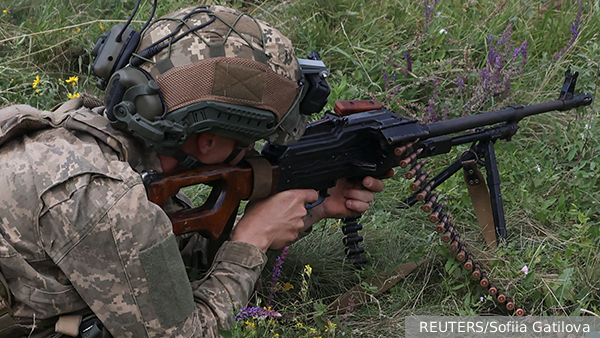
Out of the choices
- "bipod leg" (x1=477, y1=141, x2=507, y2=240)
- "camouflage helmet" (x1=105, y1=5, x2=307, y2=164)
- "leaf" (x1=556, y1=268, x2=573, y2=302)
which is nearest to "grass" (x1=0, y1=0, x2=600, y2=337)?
"leaf" (x1=556, y1=268, x2=573, y2=302)

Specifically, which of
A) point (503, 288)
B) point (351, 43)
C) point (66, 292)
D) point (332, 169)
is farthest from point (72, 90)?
point (503, 288)

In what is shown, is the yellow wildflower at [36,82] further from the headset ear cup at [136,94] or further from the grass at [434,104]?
the headset ear cup at [136,94]

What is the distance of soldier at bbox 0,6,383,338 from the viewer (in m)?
2.45

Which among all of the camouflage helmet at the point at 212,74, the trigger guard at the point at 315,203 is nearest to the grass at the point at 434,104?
the trigger guard at the point at 315,203

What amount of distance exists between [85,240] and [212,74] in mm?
813

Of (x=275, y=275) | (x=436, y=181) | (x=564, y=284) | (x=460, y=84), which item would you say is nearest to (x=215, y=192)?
(x=275, y=275)

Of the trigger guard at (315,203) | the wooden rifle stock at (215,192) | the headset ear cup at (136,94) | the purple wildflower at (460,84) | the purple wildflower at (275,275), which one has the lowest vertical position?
the purple wildflower at (275,275)

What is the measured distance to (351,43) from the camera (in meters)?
5.88

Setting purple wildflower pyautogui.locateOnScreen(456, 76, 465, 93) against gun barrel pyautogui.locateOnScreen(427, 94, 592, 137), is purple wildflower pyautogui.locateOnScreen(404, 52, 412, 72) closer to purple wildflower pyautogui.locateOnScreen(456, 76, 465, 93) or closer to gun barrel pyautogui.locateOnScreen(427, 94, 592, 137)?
purple wildflower pyautogui.locateOnScreen(456, 76, 465, 93)

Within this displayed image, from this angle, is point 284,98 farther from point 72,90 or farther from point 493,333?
point 72,90

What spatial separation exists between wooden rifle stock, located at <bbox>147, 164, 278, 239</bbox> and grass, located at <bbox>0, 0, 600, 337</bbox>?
0.49 metres

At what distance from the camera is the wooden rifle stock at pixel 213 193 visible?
289 centimetres

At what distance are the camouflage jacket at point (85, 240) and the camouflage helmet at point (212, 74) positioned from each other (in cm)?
25

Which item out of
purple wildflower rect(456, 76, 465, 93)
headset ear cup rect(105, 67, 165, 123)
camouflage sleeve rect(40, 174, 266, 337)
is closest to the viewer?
camouflage sleeve rect(40, 174, 266, 337)
